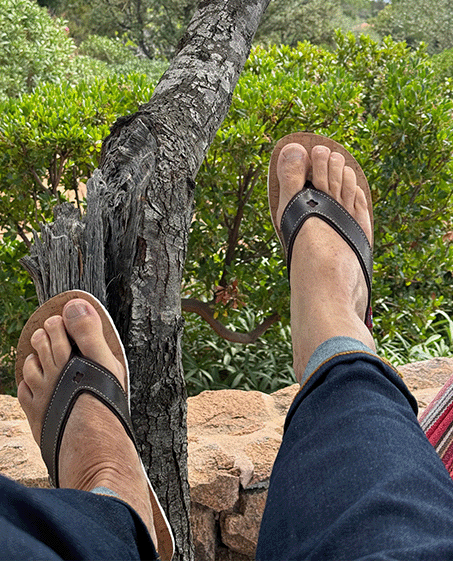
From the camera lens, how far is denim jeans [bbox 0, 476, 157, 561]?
0.62 m

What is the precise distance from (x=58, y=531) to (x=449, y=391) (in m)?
1.19

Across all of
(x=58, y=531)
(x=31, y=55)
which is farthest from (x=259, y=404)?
(x=31, y=55)

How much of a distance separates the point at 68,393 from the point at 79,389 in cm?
4

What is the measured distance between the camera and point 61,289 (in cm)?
114

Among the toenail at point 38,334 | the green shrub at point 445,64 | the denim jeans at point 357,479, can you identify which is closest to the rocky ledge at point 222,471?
the toenail at point 38,334

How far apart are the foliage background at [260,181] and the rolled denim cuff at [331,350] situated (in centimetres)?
132

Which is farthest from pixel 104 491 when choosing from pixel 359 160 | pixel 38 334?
pixel 359 160

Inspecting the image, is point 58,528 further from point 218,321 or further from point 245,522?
point 218,321

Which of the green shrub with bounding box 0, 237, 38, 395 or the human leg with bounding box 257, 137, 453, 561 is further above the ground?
the green shrub with bounding box 0, 237, 38, 395

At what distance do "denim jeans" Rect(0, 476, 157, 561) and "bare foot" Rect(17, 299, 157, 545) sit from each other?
20 cm

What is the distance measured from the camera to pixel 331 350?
3.58 ft

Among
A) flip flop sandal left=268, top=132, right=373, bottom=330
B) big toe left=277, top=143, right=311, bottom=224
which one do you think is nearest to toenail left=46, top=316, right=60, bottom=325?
flip flop sandal left=268, top=132, right=373, bottom=330

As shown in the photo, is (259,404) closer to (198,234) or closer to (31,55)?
(198,234)

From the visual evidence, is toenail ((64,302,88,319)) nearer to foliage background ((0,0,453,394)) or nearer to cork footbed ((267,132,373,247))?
cork footbed ((267,132,373,247))
